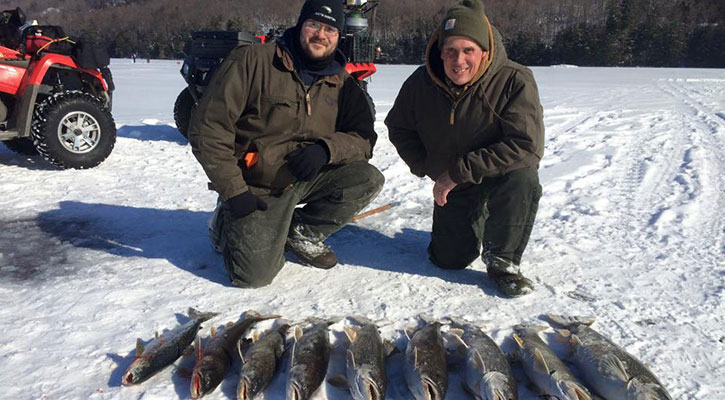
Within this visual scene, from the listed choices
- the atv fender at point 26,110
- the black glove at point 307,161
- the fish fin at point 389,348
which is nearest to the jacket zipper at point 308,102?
the black glove at point 307,161

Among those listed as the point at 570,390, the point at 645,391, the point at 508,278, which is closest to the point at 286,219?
the point at 508,278

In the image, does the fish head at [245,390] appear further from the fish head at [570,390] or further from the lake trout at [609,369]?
the lake trout at [609,369]

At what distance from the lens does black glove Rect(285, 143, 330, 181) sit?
3.29 metres

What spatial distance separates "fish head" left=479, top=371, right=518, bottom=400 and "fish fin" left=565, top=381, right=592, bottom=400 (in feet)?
0.70

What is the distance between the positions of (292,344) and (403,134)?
1.65 meters

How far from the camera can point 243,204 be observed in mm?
3180

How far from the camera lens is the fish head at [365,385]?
2.21m

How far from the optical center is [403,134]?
3.62 meters

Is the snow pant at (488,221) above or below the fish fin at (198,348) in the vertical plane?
→ above

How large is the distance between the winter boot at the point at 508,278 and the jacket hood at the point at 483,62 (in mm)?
1087

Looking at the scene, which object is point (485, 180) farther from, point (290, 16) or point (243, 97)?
point (290, 16)

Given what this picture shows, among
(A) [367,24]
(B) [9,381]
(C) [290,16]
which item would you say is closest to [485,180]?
(B) [9,381]

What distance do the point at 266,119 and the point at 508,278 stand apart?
1.80 metres

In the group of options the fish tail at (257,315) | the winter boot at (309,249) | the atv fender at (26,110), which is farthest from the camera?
the atv fender at (26,110)
